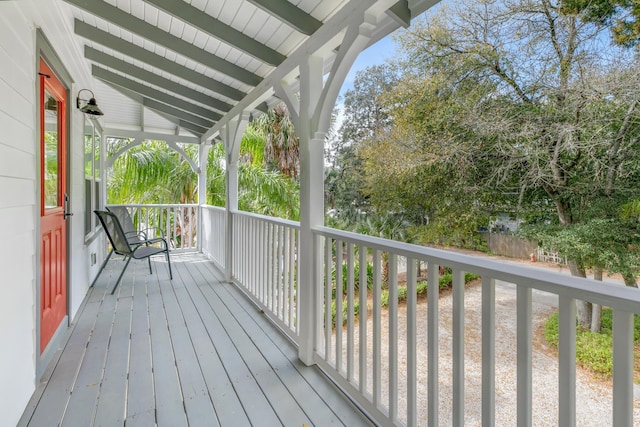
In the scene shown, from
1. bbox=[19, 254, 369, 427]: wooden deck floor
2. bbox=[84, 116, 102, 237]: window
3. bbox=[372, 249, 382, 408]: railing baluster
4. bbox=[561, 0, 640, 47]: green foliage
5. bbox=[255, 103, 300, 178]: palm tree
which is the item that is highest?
bbox=[255, 103, 300, 178]: palm tree

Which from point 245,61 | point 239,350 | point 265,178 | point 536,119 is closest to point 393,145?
point 536,119

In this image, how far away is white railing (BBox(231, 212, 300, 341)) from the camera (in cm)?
272

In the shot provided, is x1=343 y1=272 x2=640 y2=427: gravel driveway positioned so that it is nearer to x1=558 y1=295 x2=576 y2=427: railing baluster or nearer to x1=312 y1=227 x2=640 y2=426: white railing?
x1=312 y1=227 x2=640 y2=426: white railing

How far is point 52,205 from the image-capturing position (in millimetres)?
2480

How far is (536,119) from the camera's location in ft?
7.75

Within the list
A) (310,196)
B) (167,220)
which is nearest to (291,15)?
(310,196)

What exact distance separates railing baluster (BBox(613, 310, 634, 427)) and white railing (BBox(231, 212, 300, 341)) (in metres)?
1.92

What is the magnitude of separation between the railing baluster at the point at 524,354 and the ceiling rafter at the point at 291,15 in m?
1.94

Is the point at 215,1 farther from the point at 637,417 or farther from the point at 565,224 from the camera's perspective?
the point at 637,417

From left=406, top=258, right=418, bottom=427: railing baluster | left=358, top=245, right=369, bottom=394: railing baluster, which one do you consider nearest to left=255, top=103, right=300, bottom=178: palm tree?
left=358, top=245, right=369, bottom=394: railing baluster

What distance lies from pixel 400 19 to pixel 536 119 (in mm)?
1303

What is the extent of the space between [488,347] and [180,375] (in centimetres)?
184

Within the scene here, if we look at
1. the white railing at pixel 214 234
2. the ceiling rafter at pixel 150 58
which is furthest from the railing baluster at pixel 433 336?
the white railing at pixel 214 234

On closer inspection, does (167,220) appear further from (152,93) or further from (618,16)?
(618,16)
